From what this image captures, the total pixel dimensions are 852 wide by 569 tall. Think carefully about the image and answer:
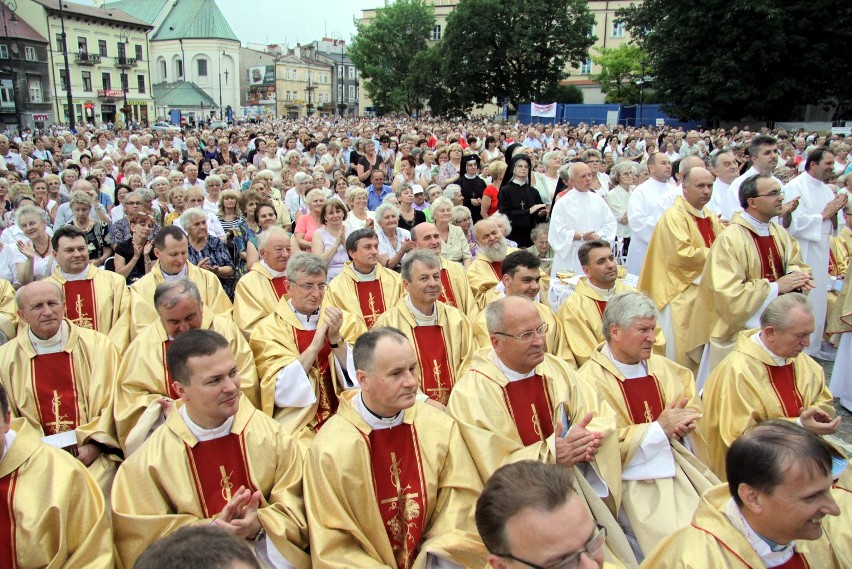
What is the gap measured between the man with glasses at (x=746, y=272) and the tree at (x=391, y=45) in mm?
60473

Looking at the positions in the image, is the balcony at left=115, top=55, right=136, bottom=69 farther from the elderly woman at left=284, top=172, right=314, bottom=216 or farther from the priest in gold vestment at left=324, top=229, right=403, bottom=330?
the priest in gold vestment at left=324, top=229, right=403, bottom=330

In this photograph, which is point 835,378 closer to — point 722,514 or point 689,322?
point 689,322

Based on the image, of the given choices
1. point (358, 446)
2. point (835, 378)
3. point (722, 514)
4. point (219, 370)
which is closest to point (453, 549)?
point (358, 446)

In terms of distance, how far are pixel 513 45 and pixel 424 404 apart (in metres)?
51.9

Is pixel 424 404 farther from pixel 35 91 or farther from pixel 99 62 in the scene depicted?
pixel 99 62

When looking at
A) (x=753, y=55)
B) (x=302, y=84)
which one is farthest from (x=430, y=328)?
(x=302, y=84)

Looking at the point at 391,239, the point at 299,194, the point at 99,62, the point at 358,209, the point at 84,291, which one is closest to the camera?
the point at 84,291

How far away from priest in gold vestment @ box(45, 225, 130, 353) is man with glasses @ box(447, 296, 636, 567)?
3.36 m

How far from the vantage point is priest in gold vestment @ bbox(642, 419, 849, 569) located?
2.44m

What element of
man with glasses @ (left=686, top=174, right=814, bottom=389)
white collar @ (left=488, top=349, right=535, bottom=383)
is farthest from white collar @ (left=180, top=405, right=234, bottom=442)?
man with glasses @ (left=686, top=174, right=814, bottom=389)

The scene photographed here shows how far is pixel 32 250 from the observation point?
6.46 m

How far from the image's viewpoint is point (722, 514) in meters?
2.61

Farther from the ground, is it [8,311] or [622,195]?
[622,195]

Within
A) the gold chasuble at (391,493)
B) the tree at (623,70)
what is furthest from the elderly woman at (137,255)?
the tree at (623,70)
